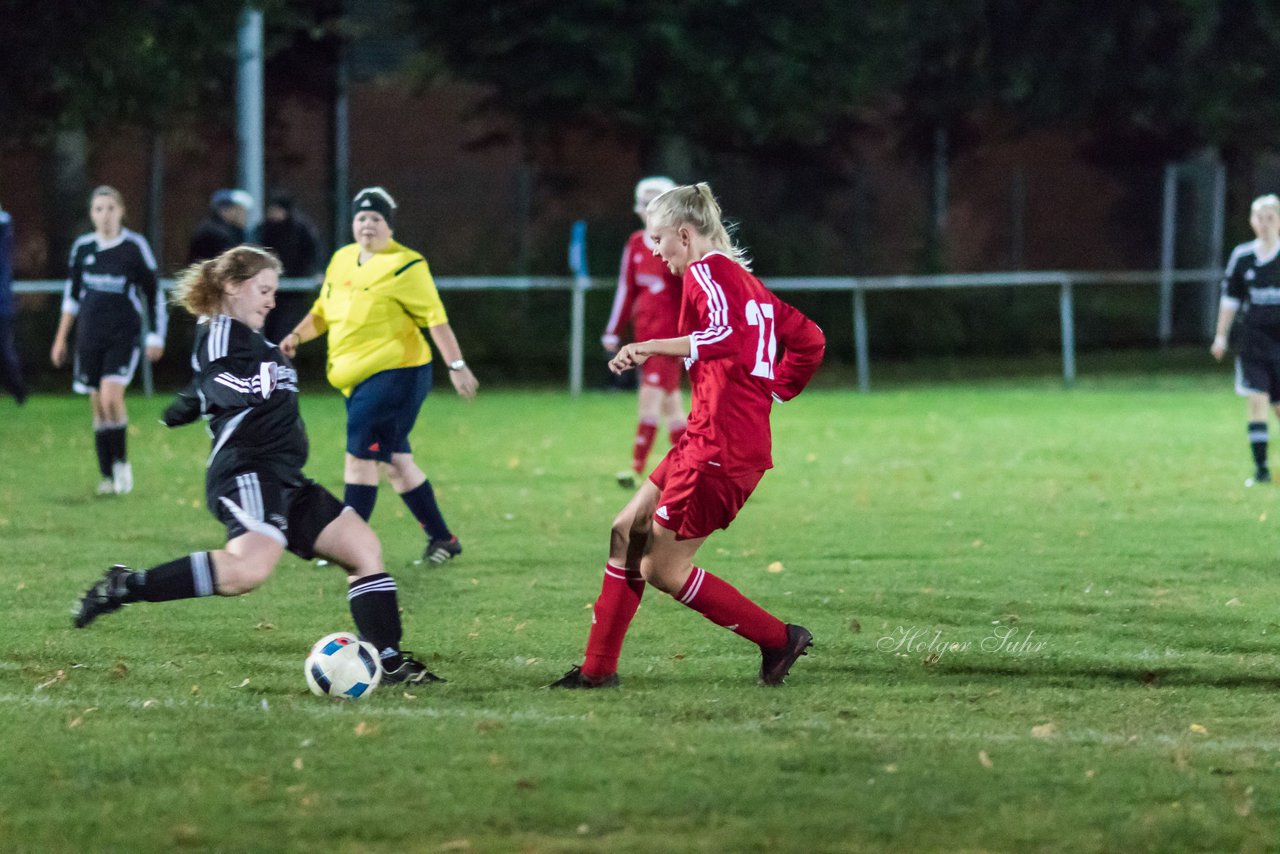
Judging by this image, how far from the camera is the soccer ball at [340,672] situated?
625cm

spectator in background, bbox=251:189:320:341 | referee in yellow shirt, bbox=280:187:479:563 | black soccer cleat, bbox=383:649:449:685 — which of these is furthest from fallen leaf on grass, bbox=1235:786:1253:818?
spectator in background, bbox=251:189:320:341

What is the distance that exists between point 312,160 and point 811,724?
30791 mm

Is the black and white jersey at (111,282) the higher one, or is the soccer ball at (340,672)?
the black and white jersey at (111,282)

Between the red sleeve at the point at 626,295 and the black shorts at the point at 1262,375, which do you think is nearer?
the black shorts at the point at 1262,375

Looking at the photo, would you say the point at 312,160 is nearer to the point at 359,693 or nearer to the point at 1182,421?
the point at 1182,421

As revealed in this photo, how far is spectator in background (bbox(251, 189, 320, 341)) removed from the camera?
59.8 ft

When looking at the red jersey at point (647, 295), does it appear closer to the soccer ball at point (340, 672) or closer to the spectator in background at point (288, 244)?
the spectator in background at point (288, 244)

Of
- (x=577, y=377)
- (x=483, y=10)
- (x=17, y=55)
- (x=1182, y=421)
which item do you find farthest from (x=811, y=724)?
(x=483, y=10)

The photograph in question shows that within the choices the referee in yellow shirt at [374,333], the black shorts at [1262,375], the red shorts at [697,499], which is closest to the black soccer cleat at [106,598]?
the red shorts at [697,499]

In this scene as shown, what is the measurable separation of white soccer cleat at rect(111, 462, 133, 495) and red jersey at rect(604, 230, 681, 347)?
3303 mm

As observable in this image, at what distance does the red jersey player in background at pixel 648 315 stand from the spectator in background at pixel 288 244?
19.7 feet

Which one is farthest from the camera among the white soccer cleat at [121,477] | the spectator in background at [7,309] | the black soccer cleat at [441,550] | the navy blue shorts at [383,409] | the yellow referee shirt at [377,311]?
the spectator in background at [7,309]

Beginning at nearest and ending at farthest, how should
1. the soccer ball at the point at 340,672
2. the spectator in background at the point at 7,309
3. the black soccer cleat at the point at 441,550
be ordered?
the soccer ball at the point at 340,672
the black soccer cleat at the point at 441,550
the spectator in background at the point at 7,309

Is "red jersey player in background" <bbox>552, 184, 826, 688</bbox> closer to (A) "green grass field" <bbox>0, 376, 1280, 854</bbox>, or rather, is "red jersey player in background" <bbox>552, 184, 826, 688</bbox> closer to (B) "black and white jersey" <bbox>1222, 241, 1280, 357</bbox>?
(A) "green grass field" <bbox>0, 376, 1280, 854</bbox>
